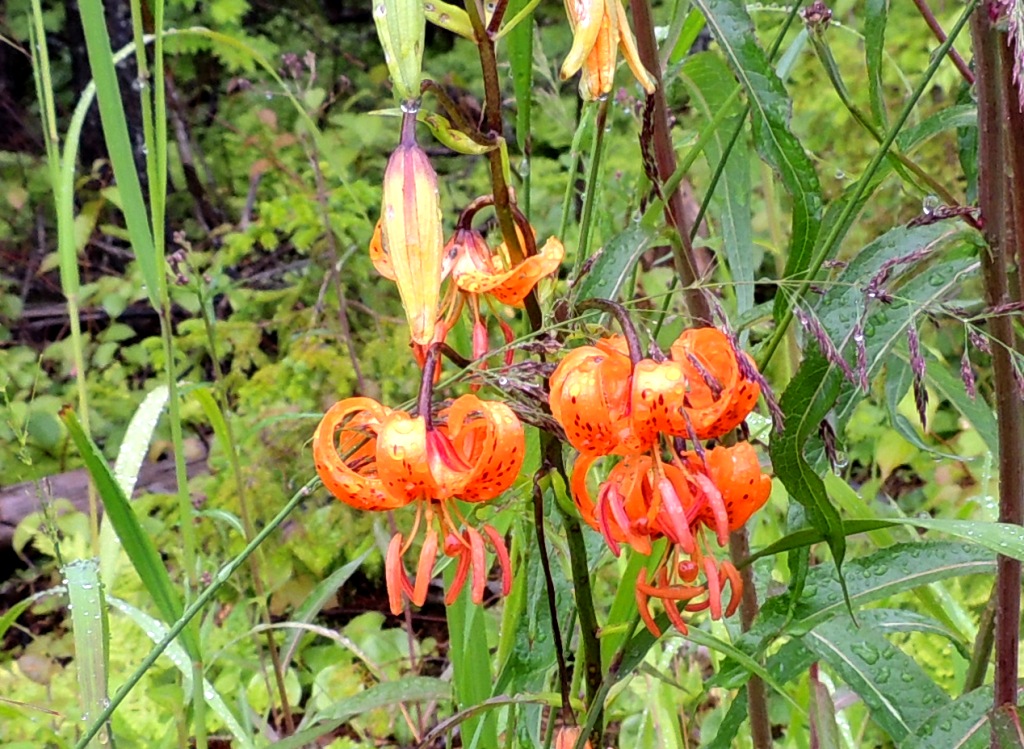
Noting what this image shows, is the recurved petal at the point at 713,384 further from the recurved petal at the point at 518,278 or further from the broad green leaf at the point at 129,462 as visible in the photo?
the broad green leaf at the point at 129,462

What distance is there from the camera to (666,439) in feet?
1.56

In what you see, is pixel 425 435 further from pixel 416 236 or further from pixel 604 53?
pixel 604 53

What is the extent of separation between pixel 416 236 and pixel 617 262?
18cm

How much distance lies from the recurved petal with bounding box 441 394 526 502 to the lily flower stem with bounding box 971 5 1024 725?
28 cm

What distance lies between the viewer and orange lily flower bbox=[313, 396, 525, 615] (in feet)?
1.45

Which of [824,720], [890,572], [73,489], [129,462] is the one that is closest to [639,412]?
[890,572]

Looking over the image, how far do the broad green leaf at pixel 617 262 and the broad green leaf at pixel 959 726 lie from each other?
352 millimetres

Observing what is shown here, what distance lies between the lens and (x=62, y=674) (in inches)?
60.1

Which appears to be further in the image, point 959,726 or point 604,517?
point 959,726

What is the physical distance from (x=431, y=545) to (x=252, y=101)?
3.36 meters

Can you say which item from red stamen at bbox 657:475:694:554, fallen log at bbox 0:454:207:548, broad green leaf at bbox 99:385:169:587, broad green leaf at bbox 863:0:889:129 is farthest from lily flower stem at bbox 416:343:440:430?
fallen log at bbox 0:454:207:548

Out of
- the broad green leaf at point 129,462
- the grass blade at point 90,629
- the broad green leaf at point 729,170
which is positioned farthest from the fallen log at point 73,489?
the broad green leaf at point 729,170

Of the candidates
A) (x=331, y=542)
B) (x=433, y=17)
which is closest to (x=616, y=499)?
(x=433, y=17)

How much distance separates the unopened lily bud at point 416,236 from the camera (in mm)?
485
